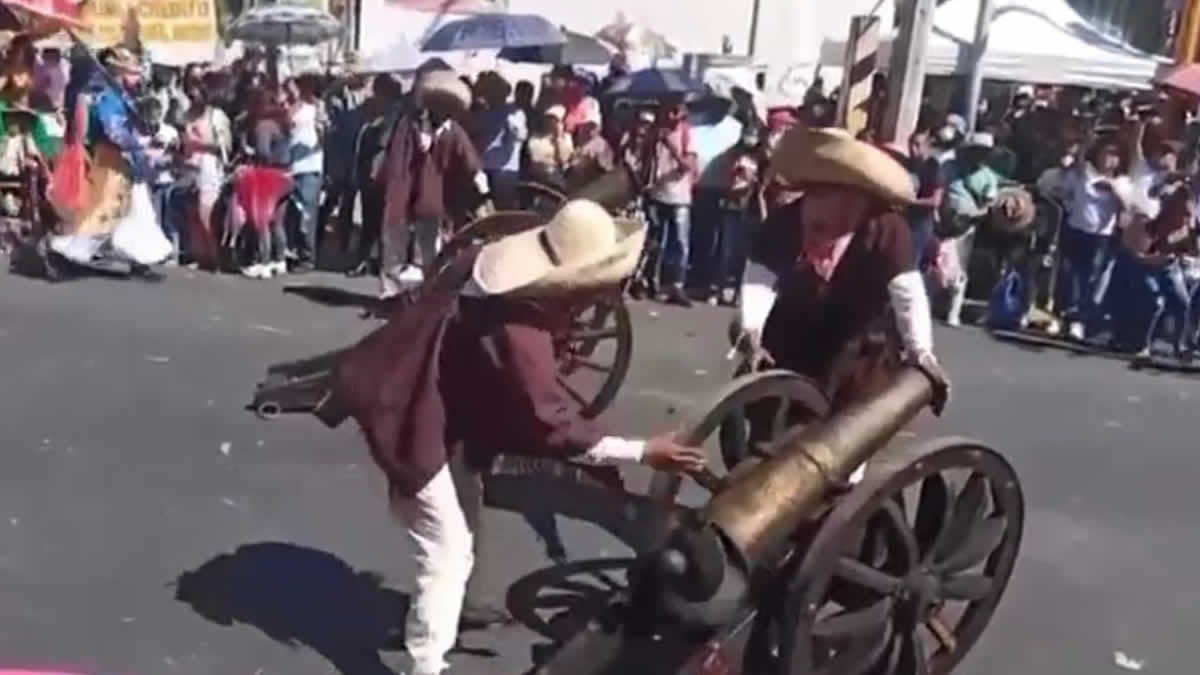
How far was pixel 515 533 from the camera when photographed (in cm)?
725

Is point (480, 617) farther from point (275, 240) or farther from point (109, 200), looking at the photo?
point (275, 240)

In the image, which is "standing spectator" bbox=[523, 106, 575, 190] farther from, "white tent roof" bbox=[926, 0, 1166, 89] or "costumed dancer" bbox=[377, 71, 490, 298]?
→ "white tent roof" bbox=[926, 0, 1166, 89]

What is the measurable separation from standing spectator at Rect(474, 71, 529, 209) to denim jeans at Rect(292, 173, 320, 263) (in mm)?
1409

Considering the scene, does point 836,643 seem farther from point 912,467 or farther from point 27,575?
point 27,575

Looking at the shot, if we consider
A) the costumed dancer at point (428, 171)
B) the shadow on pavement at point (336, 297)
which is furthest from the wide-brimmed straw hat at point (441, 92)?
the shadow on pavement at point (336, 297)

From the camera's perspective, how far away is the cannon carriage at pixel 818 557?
4.50m

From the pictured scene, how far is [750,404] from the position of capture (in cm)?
572

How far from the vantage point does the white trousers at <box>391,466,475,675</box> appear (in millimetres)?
5395

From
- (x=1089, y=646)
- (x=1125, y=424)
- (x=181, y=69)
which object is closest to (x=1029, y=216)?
(x=1125, y=424)

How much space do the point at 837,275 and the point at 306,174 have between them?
9172 mm

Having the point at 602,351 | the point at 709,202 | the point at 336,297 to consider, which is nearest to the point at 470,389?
the point at 602,351

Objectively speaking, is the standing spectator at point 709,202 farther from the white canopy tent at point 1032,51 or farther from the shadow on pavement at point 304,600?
the shadow on pavement at point 304,600

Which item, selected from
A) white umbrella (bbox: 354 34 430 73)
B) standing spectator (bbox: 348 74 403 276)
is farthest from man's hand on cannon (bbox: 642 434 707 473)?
white umbrella (bbox: 354 34 430 73)

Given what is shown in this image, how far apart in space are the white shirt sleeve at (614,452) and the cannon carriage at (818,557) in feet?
0.80
